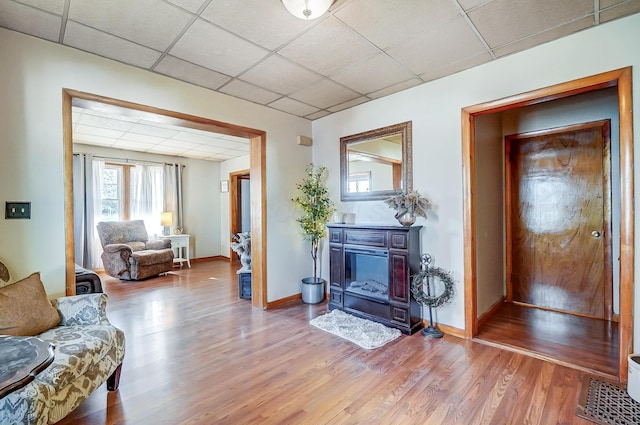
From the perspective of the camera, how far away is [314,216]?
4062 mm

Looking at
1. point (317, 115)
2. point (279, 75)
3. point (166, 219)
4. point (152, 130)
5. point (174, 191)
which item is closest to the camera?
point (279, 75)

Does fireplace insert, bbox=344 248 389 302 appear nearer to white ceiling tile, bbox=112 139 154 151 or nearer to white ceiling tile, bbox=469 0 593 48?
white ceiling tile, bbox=469 0 593 48

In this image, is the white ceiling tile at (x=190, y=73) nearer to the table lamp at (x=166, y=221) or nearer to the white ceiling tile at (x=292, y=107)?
the white ceiling tile at (x=292, y=107)

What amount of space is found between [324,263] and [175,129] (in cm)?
320

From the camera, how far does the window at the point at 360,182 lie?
12.2ft

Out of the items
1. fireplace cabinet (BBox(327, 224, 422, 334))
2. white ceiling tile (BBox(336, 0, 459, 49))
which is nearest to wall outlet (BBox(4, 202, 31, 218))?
white ceiling tile (BBox(336, 0, 459, 49))

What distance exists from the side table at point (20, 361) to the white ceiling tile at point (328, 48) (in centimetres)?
243

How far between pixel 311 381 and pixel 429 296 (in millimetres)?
1504

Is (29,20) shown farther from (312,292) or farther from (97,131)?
(312,292)

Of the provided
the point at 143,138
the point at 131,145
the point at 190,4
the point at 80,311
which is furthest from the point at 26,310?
the point at 131,145

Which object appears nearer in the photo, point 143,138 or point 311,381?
point 311,381

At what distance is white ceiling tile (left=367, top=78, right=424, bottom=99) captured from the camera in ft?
10.2

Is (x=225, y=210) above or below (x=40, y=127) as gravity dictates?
below

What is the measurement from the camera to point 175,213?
6.89m
